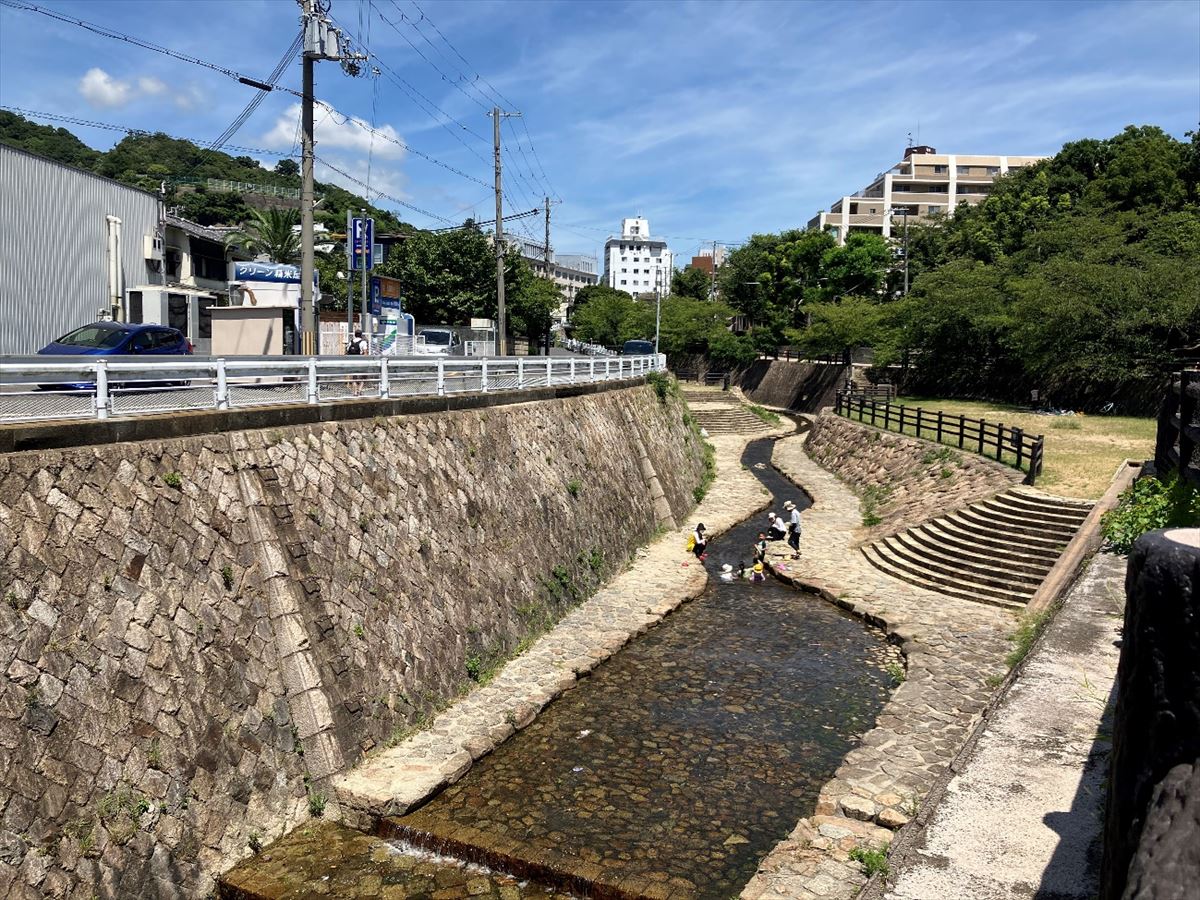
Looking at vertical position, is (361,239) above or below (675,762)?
above

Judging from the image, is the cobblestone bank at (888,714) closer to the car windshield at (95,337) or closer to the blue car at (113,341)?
the blue car at (113,341)

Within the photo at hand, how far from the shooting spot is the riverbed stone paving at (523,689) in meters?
10.6

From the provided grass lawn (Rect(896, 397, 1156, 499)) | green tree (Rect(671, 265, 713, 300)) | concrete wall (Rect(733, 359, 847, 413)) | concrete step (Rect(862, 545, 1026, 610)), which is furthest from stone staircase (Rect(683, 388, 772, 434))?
green tree (Rect(671, 265, 713, 300))

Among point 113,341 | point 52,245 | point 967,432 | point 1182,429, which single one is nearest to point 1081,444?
point 967,432

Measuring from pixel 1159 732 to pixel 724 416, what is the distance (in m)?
53.4

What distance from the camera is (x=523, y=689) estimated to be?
14453 mm

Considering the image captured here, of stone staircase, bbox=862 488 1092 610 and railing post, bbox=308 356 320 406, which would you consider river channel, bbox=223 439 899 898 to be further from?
railing post, bbox=308 356 320 406

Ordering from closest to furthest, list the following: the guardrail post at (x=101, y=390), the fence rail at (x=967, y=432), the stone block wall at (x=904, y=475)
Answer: the guardrail post at (x=101, y=390), the fence rail at (x=967, y=432), the stone block wall at (x=904, y=475)

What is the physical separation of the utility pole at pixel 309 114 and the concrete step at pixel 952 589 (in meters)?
16.2

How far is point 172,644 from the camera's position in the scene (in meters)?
9.52

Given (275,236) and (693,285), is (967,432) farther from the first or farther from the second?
(693,285)

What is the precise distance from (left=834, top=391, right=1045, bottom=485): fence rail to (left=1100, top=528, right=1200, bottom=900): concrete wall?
21.9 metres

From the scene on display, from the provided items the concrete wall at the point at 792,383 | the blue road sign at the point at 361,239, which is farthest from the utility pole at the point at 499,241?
the concrete wall at the point at 792,383

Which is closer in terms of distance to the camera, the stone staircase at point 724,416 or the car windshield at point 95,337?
the car windshield at point 95,337
